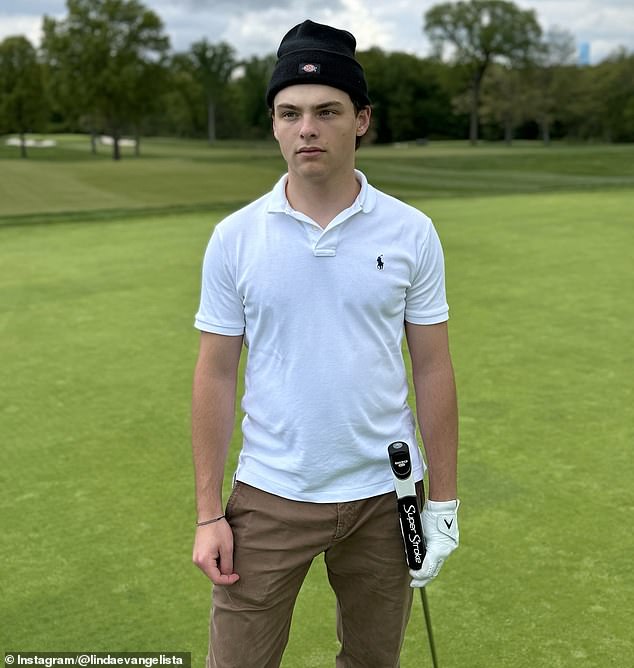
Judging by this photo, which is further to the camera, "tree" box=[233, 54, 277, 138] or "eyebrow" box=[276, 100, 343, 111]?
"tree" box=[233, 54, 277, 138]

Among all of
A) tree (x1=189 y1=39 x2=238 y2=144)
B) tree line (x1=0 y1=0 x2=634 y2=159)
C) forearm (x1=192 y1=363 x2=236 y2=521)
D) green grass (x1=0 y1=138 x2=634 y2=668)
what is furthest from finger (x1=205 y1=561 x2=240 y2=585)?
tree (x1=189 y1=39 x2=238 y2=144)

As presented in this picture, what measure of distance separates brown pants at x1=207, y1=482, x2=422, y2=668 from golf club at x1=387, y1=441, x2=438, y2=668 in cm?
5

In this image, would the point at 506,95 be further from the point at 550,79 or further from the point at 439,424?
the point at 439,424

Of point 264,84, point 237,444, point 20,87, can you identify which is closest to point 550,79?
point 264,84

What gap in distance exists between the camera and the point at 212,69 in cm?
4916

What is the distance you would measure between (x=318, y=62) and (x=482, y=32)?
167 ft

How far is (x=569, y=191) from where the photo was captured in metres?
19.7

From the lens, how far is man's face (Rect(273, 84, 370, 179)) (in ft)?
6.59

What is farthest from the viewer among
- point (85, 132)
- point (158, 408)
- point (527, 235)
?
point (85, 132)

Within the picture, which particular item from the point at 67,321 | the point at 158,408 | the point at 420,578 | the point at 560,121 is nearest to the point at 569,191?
the point at 67,321

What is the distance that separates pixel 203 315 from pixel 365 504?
60 cm

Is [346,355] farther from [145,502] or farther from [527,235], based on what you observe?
[527,235]

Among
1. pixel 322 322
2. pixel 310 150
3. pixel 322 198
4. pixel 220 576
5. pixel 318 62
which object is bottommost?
pixel 220 576

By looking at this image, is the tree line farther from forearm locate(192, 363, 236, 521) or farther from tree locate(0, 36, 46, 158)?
forearm locate(192, 363, 236, 521)
